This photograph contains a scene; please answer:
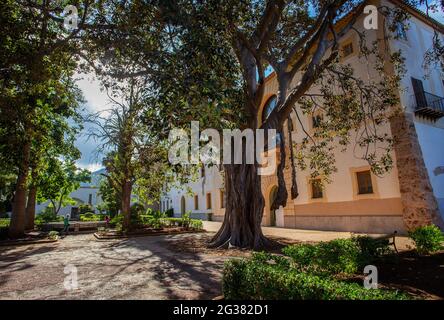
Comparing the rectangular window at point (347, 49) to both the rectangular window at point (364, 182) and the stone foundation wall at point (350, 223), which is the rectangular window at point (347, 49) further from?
the stone foundation wall at point (350, 223)

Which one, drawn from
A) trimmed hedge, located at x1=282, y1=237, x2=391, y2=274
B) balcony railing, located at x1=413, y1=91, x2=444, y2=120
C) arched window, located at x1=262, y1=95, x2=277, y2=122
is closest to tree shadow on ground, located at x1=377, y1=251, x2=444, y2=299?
trimmed hedge, located at x1=282, y1=237, x2=391, y2=274

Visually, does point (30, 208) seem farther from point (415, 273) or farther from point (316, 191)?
point (415, 273)

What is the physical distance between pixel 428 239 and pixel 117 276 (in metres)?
7.95

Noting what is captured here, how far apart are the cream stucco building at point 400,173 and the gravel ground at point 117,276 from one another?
9209 mm

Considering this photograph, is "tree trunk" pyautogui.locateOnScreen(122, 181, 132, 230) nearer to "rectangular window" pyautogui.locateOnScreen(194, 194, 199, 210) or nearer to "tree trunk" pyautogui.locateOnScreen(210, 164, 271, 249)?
"tree trunk" pyautogui.locateOnScreen(210, 164, 271, 249)

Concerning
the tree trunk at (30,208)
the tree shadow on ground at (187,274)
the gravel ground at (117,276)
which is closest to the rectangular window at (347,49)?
the gravel ground at (117,276)

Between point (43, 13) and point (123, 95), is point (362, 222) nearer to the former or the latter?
point (123, 95)

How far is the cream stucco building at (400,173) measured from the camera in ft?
42.5

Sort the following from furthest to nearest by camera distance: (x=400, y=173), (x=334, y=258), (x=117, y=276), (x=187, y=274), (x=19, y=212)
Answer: (x=19, y=212)
(x=400, y=173)
(x=187, y=274)
(x=117, y=276)
(x=334, y=258)

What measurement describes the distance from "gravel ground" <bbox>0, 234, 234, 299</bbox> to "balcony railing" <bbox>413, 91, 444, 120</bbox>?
40.7 ft

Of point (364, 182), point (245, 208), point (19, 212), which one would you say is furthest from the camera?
point (19, 212)

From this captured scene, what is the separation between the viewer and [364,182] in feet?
49.8

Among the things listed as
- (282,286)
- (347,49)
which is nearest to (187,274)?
(282,286)

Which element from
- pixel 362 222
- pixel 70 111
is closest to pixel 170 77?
pixel 362 222
